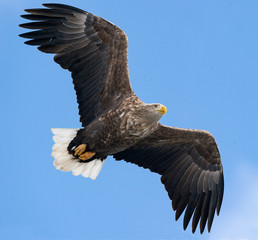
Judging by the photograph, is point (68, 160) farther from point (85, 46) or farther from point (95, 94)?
point (85, 46)

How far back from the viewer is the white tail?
9.75m

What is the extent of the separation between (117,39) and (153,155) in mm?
2375

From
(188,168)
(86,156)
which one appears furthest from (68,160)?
(188,168)

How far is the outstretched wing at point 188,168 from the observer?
1048cm

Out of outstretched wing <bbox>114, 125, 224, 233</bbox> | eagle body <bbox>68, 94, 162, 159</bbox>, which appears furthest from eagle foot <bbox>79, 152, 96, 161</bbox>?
outstretched wing <bbox>114, 125, 224, 233</bbox>

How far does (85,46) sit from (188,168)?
10.1 ft

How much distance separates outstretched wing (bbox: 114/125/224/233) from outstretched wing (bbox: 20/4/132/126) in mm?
1424

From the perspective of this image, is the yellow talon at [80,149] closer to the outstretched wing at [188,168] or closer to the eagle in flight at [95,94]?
the eagle in flight at [95,94]

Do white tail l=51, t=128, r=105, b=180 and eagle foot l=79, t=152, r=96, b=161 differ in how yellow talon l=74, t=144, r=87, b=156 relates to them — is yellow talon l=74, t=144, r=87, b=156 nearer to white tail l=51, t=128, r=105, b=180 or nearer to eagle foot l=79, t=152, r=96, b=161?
eagle foot l=79, t=152, r=96, b=161

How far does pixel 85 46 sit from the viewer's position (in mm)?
9516

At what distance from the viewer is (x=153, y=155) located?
34.6 feet

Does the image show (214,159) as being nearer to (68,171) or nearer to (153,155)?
(153,155)

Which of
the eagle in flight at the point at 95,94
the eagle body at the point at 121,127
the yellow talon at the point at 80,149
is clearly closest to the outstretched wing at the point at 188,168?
the eagle in flight at the point at 95,94

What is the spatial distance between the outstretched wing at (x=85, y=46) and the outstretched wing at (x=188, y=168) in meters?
1.42
